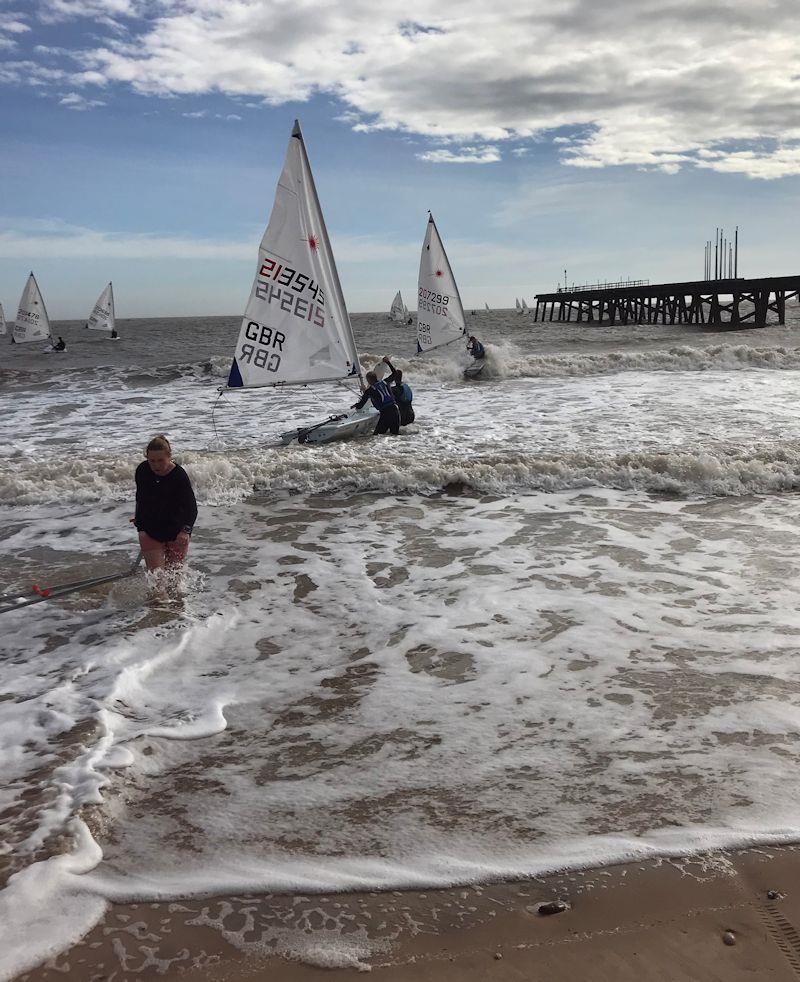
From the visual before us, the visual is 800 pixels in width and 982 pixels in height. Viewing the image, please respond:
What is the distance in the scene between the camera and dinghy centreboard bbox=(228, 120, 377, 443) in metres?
11.3

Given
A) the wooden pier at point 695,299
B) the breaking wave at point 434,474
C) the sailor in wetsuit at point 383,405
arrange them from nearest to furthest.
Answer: the breaking wave at point 434,474
the sailor in wetsuit at point 383,405
the wooden pier at point 695,299

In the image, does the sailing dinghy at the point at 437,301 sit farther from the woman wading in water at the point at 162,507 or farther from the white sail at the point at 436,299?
the woman wading in water at the point at 162,507

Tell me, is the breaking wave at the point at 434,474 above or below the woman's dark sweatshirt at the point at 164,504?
below

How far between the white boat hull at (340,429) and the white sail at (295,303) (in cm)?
219

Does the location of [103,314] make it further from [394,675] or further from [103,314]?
[394,675]

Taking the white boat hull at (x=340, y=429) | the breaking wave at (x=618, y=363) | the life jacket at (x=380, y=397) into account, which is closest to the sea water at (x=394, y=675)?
the white boat hull at (x=340, y=429)

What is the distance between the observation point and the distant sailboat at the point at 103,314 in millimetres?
56531

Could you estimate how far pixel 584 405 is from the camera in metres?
19.2

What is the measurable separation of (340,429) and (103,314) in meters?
49.9

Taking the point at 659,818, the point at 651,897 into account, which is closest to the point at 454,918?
the point at 651,897

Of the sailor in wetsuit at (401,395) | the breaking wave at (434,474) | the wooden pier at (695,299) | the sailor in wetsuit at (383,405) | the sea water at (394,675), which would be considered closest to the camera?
the sea water at (394,675)

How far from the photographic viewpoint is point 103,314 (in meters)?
58.1

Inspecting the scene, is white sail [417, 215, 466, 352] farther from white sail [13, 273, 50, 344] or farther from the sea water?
white sail [13, 273, 50, 344]

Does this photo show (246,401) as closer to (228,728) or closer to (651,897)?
(228,728)
